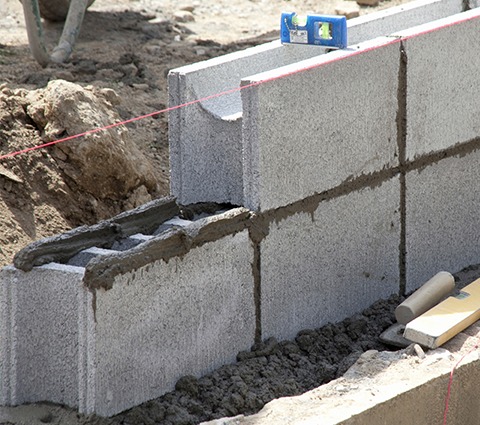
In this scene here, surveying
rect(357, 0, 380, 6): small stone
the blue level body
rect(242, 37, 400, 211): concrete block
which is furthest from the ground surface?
the blue level body

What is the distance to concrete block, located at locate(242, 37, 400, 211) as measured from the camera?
6221 millimetres

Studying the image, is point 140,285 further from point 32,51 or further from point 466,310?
point 32,51

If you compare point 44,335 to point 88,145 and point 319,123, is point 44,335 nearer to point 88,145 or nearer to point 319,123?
point 319,123

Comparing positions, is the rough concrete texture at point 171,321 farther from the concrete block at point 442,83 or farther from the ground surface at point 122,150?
the concrete block at point 442,83

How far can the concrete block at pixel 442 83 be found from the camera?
23.0 feet

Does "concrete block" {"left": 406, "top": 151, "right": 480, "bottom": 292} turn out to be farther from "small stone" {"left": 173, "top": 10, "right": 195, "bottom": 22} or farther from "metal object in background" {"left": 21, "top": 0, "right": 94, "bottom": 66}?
"small stone" {"left": 173, "top": 10, "right": 195, "bottom": 22}

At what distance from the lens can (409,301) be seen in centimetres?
662

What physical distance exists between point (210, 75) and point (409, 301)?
150 cm

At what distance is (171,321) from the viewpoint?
5977 millimetres

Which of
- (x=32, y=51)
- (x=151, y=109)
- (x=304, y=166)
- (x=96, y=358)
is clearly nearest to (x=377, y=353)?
(x=304, y=166)

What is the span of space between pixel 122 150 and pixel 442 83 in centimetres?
221

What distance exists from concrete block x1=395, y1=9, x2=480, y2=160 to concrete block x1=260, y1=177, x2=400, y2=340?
13.2 inches

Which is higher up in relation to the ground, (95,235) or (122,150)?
(95,235)

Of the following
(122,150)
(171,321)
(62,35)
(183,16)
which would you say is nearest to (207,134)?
(171,321)
